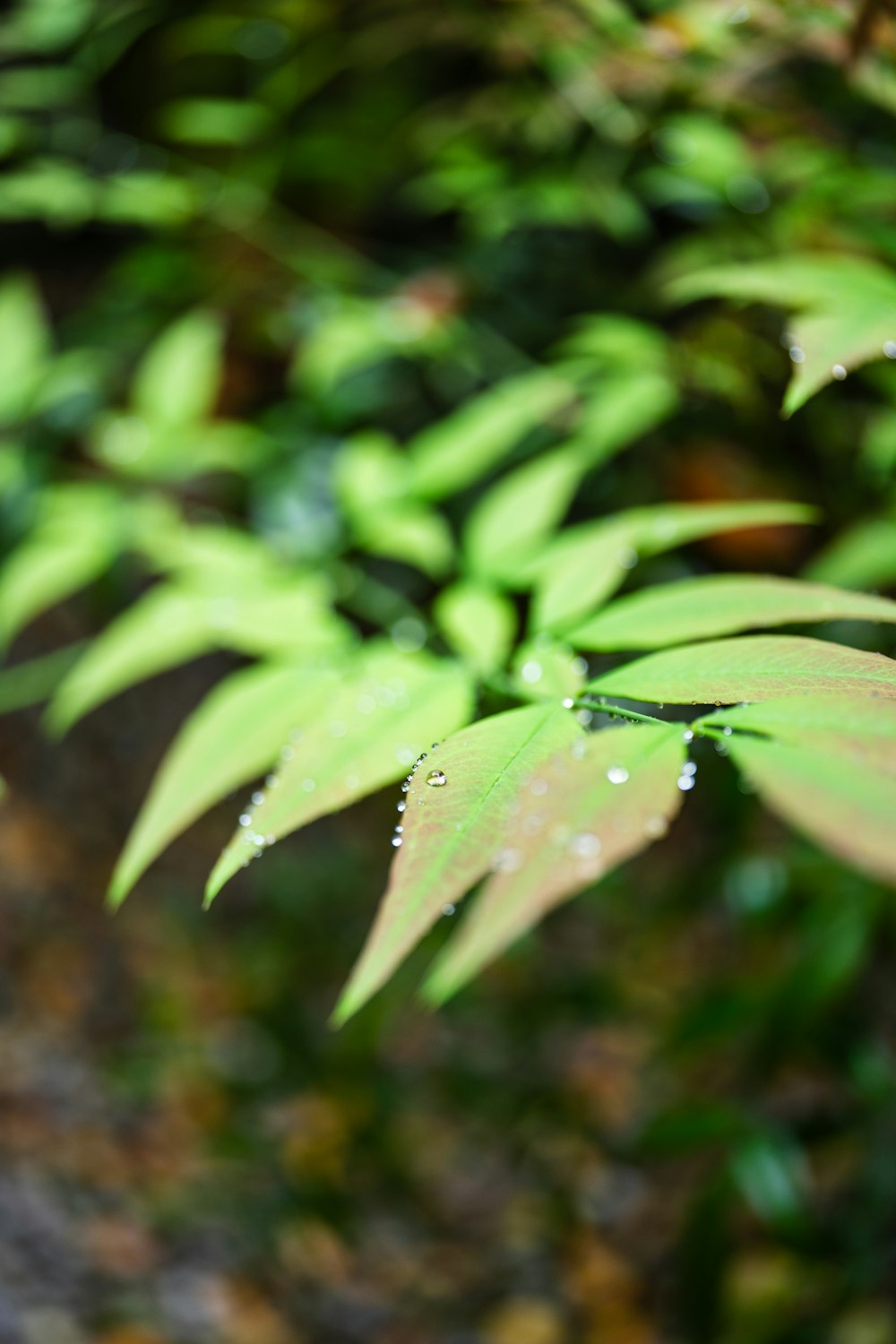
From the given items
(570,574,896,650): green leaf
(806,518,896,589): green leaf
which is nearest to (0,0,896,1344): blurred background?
(806,518,896,589): green leaf

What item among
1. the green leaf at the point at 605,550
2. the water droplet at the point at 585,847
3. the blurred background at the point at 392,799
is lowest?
the blurred background at the point at 392,799

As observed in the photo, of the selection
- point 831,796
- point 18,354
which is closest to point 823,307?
point 831,796

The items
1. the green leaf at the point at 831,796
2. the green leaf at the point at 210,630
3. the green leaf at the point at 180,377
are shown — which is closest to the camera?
the green leaf at the point at 831,796

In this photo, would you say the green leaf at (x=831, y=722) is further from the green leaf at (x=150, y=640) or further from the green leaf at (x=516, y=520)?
the green leaf at (x=150, y=640)

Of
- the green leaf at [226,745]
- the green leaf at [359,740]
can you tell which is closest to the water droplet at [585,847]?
the green leaf at [359,740]

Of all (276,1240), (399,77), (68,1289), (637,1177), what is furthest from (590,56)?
(68,1289)

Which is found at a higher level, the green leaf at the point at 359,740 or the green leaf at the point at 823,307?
the green leaf at the point at 823,307

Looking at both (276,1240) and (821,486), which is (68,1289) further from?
(821,486)
